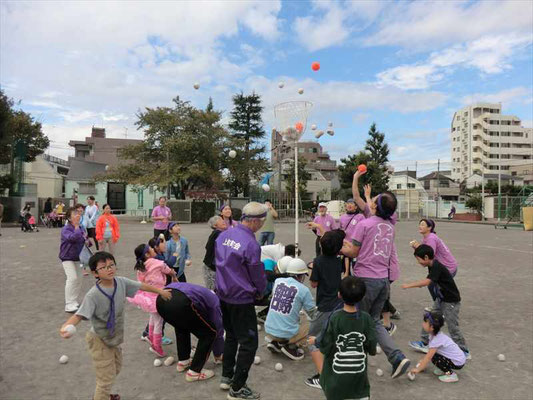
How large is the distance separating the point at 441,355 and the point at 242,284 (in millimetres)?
2333

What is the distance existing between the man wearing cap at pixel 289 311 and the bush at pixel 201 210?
27174mm

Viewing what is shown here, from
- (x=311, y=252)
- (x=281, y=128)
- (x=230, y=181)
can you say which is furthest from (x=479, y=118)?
(x=281, y=128)

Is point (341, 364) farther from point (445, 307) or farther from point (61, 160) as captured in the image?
point (61, 160)

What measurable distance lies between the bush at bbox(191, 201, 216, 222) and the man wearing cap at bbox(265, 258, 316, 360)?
89.2 ft

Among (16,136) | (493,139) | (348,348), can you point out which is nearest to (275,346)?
(348,348)

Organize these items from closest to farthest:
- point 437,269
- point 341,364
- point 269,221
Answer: point 341,364 < point 437,269 < point 269,221

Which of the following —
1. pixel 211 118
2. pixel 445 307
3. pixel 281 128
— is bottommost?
pixel 445 307

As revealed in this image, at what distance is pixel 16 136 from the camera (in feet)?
114

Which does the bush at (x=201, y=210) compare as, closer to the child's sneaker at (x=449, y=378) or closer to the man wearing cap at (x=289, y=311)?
the man wearing cap at (x=289, y=311)

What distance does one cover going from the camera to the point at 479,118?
73625 mm

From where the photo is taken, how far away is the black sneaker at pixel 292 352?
14.9 feet

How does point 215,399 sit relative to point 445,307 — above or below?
below

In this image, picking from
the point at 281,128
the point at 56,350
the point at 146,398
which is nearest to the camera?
the point at 146,398

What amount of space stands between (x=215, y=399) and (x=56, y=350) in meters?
2.41
